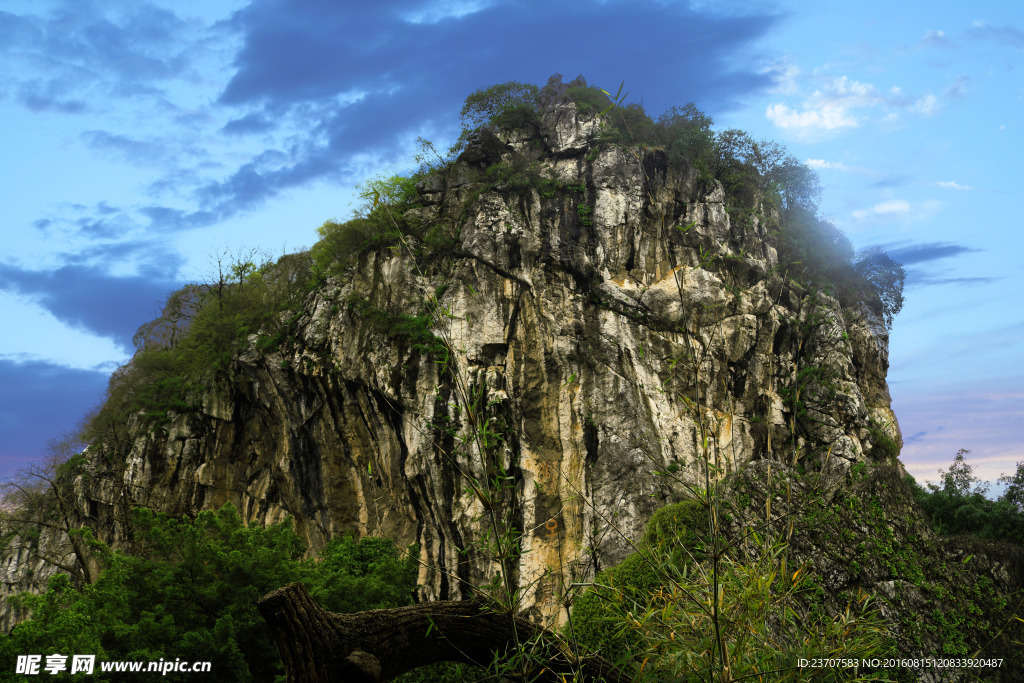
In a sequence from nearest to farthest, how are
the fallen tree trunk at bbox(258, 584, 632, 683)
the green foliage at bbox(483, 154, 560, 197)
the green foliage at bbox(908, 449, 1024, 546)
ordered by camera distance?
the fallen tree trunk at bbox(258, 584, 632, 683), the green foliage at bbox(908, 449, 1024, 546), the green foliage at bbox(483, 154, 560, 197)

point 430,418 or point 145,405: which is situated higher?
point 145,405

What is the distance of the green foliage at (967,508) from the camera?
1436cm

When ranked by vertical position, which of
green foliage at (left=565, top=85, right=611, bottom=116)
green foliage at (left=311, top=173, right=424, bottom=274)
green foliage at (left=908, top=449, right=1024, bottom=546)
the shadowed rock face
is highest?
green foliage at (left=565, top=85, right=611, bottom=116)

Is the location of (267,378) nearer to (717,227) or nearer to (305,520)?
(305,520)

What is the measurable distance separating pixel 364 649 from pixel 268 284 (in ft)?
65.4

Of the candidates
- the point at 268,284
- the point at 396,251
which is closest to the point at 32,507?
the point at 268,284

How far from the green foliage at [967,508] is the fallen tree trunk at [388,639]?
46.6ft

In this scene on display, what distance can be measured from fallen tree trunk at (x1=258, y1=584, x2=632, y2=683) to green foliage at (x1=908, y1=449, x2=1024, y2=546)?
1421 centimetres

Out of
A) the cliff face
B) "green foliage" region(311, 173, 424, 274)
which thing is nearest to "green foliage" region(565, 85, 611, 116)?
the cliff face

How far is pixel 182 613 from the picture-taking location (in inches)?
307

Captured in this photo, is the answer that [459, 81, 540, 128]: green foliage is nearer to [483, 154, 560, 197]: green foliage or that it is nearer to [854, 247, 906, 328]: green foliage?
[483, 154, 560, 197]: green foliage

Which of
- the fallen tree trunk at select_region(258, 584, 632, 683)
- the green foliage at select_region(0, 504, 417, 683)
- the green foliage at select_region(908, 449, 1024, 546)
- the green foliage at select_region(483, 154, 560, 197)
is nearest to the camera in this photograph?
the fallen tree trunk at select_region(258, 584, 632, 683)

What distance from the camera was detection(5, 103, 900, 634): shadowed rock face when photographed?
1543 cm

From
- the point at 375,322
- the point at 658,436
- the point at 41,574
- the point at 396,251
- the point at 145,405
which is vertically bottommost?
the point at 41,574
